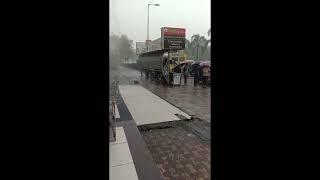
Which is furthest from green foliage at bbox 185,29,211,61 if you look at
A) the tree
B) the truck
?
the truck

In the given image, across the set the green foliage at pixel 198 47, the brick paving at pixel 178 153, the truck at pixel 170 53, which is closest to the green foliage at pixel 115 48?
the brick paving at pixel 178 153

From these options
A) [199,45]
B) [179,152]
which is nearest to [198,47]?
[199,45]

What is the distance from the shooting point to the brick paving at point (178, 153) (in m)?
3.72

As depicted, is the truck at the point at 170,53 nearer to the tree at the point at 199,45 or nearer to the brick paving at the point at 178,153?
the brick paving at the point at 178,153

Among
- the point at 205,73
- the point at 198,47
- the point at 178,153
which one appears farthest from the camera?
the point at 198,47

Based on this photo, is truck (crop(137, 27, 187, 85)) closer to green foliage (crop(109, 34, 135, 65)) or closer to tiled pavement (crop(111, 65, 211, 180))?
tiled pavement (crop(111, 65, 211, 180))

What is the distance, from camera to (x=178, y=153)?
455cm

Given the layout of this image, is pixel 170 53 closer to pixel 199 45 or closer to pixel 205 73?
pixel 205 73

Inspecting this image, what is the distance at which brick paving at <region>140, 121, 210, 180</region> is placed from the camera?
12.2ft
